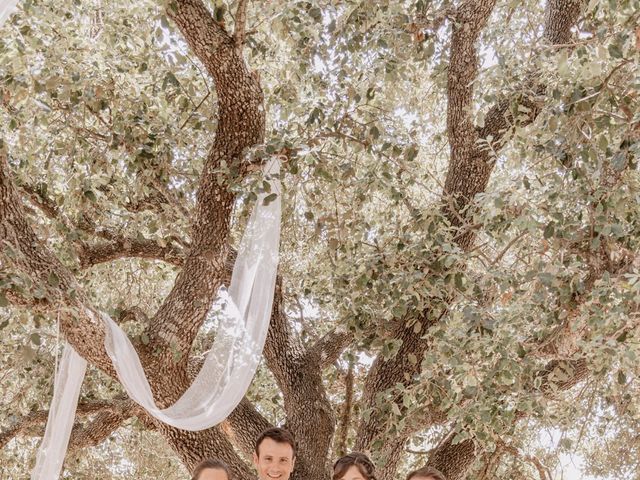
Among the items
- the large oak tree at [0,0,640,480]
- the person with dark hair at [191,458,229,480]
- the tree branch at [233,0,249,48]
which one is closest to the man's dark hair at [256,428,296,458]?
the person with dark hair at [191,458,229,480]

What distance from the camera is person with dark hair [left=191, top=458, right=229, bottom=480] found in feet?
12.2

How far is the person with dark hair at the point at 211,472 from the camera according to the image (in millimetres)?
3717

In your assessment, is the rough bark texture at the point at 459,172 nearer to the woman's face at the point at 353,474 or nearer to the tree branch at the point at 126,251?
the woman's face at the point at 353,474

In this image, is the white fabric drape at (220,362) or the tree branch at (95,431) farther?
the tree branch at (95,431)

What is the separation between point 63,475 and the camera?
6.43 meters

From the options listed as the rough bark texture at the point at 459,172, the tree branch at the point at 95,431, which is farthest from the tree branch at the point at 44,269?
the tree branch at the point at 95,431

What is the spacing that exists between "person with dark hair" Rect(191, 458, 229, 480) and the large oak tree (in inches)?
32.7

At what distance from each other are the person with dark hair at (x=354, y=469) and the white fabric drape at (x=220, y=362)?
1.94 feet

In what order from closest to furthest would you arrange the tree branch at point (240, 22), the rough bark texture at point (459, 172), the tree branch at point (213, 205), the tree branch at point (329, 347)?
1. the tree branch at point (240, 22)
2. the tree branch at point (213, 205)
3. the rough bark texture at point (459, 172)
4. the tree branch at point (329, 347)

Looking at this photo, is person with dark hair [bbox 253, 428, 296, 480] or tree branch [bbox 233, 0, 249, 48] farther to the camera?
tree branch [bbox 233, 0, 249, 48]

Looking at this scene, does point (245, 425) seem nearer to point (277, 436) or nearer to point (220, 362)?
point (220, 362)

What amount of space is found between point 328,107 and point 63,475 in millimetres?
3612

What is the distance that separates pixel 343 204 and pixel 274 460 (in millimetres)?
1693

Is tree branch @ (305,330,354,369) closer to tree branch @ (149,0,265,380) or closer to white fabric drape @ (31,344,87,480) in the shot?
tree branch @ (149,0,265,380)
